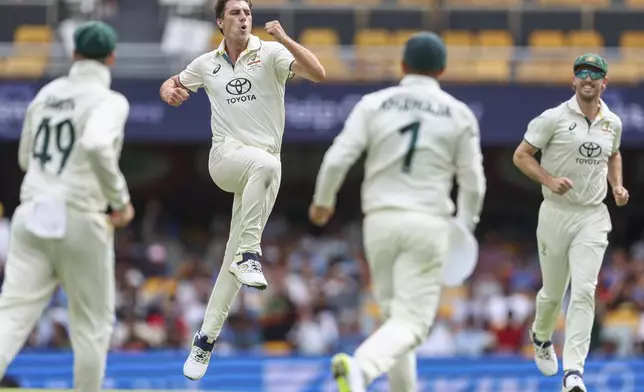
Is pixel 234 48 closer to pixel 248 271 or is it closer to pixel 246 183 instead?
pixel 246 183

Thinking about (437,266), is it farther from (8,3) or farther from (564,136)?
(8,3)

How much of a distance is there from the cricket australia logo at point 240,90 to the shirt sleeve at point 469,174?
2.15 metres

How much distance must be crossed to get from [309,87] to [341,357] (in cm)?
1170

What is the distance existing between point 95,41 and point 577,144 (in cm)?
395

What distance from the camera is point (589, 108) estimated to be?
37.4ft

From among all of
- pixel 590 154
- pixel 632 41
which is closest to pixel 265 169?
pixel 590 154


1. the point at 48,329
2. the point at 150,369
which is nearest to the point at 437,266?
the point at 150,369

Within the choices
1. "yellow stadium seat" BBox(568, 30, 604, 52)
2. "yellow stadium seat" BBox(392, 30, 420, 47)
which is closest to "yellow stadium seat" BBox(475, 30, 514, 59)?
"yellow stadium seat" BBox(568, 30, 604, 52)

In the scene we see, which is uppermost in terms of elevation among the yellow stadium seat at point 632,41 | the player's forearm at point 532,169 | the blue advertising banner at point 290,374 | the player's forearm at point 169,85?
the player's forearm at point 169,85

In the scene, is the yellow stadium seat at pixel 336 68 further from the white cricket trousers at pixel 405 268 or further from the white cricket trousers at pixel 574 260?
the white cricket trousers at pixel 405 268

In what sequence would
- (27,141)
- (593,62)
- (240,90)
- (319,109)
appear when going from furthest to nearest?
(319,109) < (593,62) < (240,90) < (27,141)

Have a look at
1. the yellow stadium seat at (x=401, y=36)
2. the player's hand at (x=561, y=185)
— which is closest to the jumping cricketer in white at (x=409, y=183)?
the player's hand at (x=561, y=185)

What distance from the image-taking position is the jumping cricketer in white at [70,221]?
9281 millimetres

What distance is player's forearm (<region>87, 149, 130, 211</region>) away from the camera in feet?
29.8
